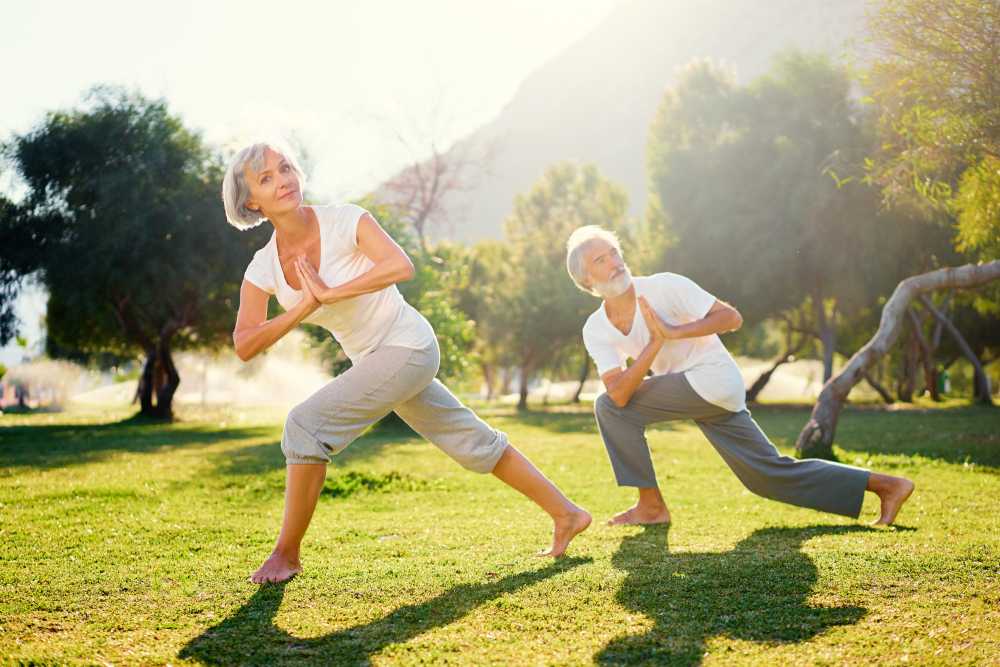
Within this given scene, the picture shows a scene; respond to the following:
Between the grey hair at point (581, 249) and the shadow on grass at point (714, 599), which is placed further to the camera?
the grey hair at point (581, 249)

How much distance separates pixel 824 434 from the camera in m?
9.92

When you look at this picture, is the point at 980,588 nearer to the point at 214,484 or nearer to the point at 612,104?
the point at 214,484

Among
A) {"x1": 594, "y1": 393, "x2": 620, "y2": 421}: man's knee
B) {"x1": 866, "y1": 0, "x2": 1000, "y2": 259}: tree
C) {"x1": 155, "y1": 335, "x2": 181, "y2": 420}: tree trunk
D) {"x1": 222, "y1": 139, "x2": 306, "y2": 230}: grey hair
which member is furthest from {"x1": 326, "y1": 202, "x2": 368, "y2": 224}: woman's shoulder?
{"x1": 155, "y1": 335, "x2": 181, "y2": 420}: tree trunk

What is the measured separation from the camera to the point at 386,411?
170 inches

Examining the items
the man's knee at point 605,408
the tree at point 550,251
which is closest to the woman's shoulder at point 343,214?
the man's knee at point 605,408

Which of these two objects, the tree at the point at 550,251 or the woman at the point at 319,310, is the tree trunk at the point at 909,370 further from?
the woman at the point at 319,310

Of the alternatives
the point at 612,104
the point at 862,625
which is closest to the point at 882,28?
the point at 862,625

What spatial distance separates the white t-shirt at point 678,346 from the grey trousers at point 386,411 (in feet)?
3.92

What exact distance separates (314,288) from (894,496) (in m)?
3.71

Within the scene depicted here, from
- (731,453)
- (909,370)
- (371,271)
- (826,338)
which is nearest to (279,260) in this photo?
(371,271)

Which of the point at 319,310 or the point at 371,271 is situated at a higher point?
the point at 371,271

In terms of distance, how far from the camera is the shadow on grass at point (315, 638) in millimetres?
3070

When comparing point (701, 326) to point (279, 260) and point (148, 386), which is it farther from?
point (148, 386)

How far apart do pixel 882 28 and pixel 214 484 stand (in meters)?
8.46
